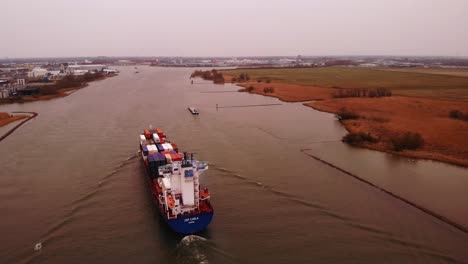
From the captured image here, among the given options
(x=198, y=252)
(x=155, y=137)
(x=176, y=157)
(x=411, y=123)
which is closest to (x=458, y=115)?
(x=411, y=123)

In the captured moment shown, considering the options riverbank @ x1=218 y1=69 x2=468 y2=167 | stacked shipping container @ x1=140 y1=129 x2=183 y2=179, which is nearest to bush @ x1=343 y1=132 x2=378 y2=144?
riverbank @ x1=218 y1=69 x2=468 y2=167

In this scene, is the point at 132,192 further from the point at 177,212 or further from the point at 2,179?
the point at 2,179

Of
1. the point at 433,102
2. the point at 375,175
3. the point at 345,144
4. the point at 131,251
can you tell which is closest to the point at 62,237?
the point at 131,251

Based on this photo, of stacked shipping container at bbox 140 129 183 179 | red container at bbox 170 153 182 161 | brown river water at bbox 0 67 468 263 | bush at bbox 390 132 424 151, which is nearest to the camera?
brown river water at bbox 0 67 468 263

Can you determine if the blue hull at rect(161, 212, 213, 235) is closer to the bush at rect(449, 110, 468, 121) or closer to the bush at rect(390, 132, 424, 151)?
the bush at rect(390, 132, 424, 151)

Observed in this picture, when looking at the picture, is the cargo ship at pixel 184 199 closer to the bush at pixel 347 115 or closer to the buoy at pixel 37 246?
the buoy at pixel 37 246

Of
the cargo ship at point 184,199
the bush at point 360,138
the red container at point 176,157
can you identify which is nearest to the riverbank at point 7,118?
the red container at point 176,157

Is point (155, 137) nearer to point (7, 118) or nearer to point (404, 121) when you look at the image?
point (7, 118)
